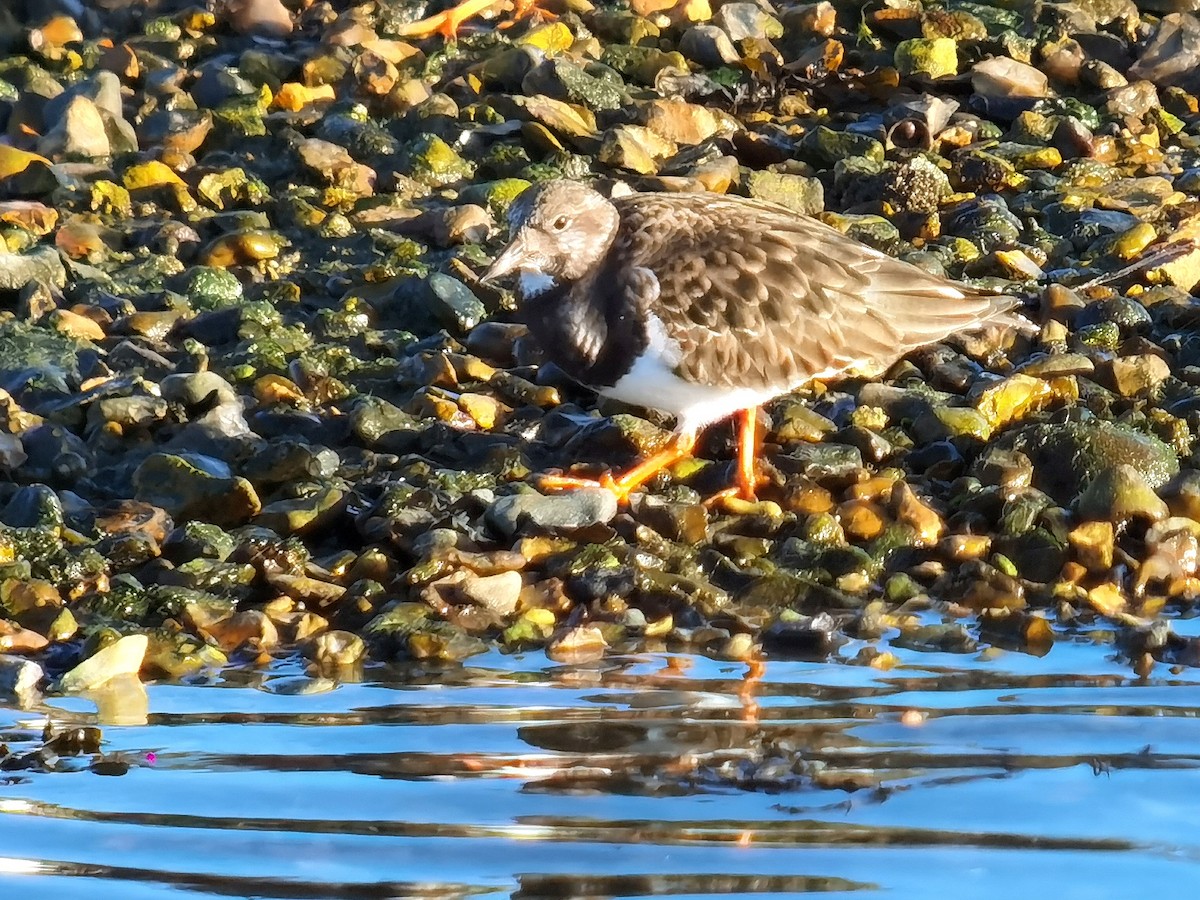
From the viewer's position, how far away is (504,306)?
7.68m

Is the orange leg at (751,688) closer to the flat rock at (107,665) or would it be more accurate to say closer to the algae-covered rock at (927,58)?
the flat rock at (107,665)

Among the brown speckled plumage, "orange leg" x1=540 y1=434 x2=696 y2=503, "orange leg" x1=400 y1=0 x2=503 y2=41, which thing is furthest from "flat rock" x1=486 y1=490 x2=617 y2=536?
"orange leg" x1=400 y1=0 x2=503 y2=41

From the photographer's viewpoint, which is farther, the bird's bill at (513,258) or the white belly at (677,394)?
the bird's bill at (513,258)

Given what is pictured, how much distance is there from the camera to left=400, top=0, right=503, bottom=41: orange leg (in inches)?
386

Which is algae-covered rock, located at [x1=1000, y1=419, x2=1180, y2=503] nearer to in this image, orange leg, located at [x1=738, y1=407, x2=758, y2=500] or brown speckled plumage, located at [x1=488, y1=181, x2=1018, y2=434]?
brown speckled plumage, located at [x1=488, y1=181, x2=1018, y2=434]

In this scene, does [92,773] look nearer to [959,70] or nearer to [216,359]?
[216,359]

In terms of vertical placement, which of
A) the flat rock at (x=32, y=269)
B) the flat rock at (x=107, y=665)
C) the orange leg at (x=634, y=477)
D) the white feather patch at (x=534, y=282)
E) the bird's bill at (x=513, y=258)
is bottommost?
the orange leg at (x=634, y=477)

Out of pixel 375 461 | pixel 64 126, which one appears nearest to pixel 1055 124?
pixel 375 461

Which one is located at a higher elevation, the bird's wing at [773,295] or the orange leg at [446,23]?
the orange leg at [446,23]

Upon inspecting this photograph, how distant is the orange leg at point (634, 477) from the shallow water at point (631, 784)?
4.07 feet

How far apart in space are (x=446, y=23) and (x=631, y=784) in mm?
6750

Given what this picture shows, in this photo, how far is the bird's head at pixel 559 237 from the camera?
6.58 metres

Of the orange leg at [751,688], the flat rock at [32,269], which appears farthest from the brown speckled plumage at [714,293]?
the flat rock at [32,269]

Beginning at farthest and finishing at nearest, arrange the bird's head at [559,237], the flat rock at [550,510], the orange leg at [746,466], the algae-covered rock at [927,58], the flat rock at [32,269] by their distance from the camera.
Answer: the algae-covered rock at [927,58] → the flat rock at [32,269] → the bird's head at [559,237] → the orange leg at [746,466] → the flat rock at [550,510]
